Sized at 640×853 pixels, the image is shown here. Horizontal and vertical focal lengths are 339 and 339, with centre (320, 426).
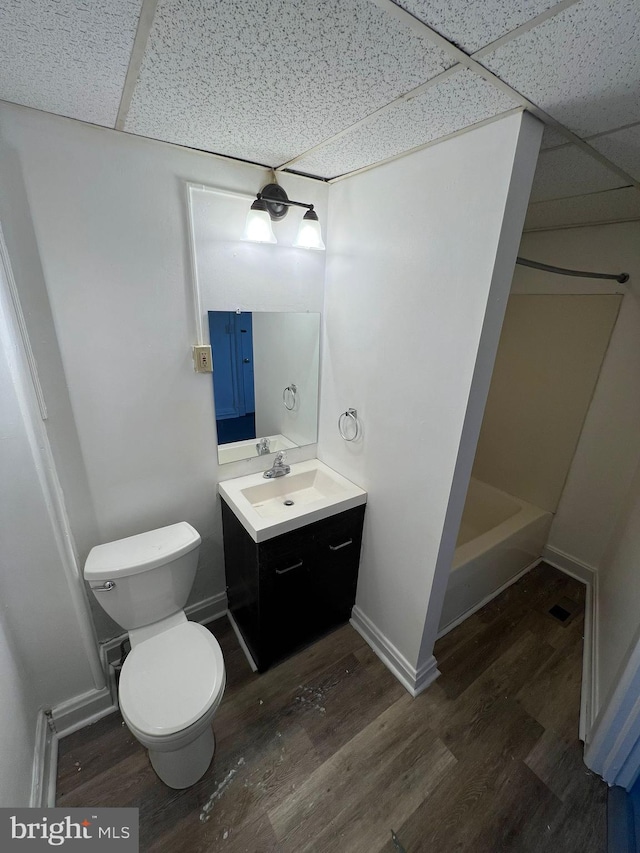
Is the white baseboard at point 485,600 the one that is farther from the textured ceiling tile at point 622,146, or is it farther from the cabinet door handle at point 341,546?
the textured ceiling tile at point 622,146

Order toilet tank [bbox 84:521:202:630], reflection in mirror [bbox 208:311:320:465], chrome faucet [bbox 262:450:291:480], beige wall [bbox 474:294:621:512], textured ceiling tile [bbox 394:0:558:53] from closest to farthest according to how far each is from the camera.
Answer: textured ceiling tile [bbox 394:0:558:53] < toilet tank [bbox 84:521:202:630] < reflection in mirror [bbox 208:311:320:465] < chrome faucet [bbox 262:450:291:480] < beige wall [bbox 474:294:621:512]

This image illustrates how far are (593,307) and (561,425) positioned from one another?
29.4 inches

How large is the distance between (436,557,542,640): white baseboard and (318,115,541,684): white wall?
1.28 feet

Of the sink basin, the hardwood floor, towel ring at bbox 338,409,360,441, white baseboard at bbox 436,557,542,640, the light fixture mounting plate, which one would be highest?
the light fixture mounting plate

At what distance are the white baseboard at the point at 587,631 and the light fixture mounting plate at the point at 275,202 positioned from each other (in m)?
2.54

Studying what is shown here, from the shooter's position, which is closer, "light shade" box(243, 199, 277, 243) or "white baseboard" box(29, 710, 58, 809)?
"white baseboard" box(29, 710, 58, 809)

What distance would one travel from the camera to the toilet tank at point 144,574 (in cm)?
133

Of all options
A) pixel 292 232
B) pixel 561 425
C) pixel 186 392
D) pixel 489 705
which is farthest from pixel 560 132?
pixel 489 705

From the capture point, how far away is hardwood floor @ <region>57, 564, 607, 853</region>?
3.88 ft

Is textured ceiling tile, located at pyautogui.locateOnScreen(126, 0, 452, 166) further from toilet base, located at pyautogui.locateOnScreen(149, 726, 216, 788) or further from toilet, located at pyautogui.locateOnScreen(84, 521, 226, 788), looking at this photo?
toilet base, located at pyautogui.locateOnScreen(149, 726, 216, 788)

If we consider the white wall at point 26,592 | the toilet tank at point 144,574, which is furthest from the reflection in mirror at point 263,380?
the white wall at point 26,592

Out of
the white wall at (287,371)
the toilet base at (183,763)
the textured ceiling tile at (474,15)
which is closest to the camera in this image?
the textured ceiling tile at (474,15)

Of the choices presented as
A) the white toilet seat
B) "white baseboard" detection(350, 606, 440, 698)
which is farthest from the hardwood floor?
the white toilet seat
